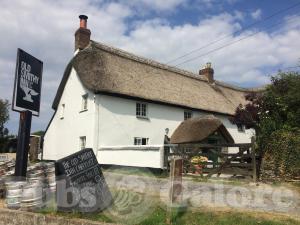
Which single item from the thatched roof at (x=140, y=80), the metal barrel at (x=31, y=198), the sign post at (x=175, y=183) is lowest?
the metal barrel at (x=31, y=198)

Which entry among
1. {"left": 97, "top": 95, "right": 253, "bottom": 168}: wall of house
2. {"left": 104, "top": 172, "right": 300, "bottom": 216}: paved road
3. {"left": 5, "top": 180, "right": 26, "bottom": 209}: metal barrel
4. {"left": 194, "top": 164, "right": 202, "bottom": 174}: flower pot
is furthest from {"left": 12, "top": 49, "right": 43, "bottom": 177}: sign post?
{"left": 97, "top": 95, "right": 253, "bottom": 168}: wall of house

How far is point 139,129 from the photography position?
23.2 meters

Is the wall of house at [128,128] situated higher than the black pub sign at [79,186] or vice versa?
the wall of house at [128,128]

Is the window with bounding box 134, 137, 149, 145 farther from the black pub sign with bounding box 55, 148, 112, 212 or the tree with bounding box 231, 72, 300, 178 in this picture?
the black pub sign with bounding box 55, 148, 112, 212

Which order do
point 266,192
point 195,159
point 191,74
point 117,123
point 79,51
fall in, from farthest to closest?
point 191,74
point 79,51
point 117,123
point 195,159
point 266,192

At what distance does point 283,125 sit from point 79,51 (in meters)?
14.7

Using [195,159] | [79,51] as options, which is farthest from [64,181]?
[79,51]

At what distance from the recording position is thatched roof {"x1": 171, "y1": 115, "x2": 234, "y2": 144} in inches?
886

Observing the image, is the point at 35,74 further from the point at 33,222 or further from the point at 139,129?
the point at 139,129

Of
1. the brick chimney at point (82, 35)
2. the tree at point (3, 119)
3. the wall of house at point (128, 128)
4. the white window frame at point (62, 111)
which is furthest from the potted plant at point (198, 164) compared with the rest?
the tree at point (3, 119)

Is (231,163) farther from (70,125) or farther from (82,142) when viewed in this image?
(70,125)

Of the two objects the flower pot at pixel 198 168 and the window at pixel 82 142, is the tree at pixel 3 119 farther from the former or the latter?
the flower pot at pixel 198 168

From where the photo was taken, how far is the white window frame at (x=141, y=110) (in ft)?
77.1

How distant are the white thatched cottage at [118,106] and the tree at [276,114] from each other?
5.07 m
